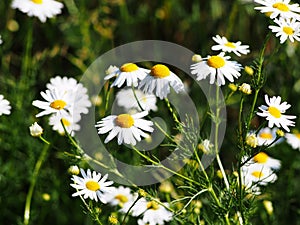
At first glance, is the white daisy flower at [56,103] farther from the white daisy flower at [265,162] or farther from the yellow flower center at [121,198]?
the white daisy flower at [265,162]

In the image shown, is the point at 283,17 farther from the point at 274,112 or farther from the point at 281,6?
the point at 274,112

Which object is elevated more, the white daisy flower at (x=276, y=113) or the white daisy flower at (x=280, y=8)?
the white daisy flower at (x=280, y=8)

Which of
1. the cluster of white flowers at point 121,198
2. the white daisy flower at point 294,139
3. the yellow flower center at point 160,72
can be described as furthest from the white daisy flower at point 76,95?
the white daisy flower at point 294,139

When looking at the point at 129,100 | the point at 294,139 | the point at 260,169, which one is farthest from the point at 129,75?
the point at 294,139

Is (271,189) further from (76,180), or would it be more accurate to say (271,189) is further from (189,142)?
(76,180)

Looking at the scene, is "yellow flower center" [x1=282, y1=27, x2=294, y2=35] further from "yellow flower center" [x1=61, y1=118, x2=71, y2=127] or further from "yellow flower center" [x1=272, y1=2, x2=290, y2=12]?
"yellow flower center" [x1=61, y1=118, x2=71, y2=127]

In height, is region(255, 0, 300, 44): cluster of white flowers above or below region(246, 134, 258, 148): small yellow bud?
above

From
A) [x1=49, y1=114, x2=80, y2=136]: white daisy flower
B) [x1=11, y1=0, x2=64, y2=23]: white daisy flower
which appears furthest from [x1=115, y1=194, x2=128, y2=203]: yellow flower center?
[x1=11, y1=0, x2=64, y2=23]: white daisy flower
